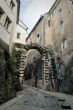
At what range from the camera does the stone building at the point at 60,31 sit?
18.0 meters

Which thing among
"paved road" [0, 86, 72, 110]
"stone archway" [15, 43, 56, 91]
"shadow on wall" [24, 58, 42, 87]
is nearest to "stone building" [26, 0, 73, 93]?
"stone archway" [15, 43, 56, 91]

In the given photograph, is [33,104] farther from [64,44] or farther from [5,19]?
[64,44]

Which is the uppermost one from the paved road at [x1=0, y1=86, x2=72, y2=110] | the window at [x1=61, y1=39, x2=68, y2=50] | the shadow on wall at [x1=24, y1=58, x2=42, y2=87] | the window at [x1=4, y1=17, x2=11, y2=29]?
the window at [x1=4, y1=17, x2=11, y2=29]

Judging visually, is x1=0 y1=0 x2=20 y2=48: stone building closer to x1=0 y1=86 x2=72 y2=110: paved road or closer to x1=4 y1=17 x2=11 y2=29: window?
x1=4 y1=17 x2=11 y2=29: window

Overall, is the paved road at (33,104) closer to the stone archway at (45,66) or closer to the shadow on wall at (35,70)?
the stone archway at (45,66)

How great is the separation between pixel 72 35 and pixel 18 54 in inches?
265

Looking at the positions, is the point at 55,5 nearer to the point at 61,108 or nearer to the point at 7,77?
the point at 7,77

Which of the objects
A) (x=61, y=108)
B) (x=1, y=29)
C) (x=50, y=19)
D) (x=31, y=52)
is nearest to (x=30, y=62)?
(x=31, y=52)

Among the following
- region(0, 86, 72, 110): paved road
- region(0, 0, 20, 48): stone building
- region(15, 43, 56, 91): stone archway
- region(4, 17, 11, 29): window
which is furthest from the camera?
region(15, 43, 56, 91): stone archway

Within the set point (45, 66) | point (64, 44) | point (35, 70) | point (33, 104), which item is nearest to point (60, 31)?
point (64, 44)

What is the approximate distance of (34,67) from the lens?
85.3 feet

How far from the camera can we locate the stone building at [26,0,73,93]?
1800 cm

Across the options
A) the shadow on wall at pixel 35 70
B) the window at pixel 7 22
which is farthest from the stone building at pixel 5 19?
the shadow on wall at pixel 35 70

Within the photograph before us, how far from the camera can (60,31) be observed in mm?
21406
